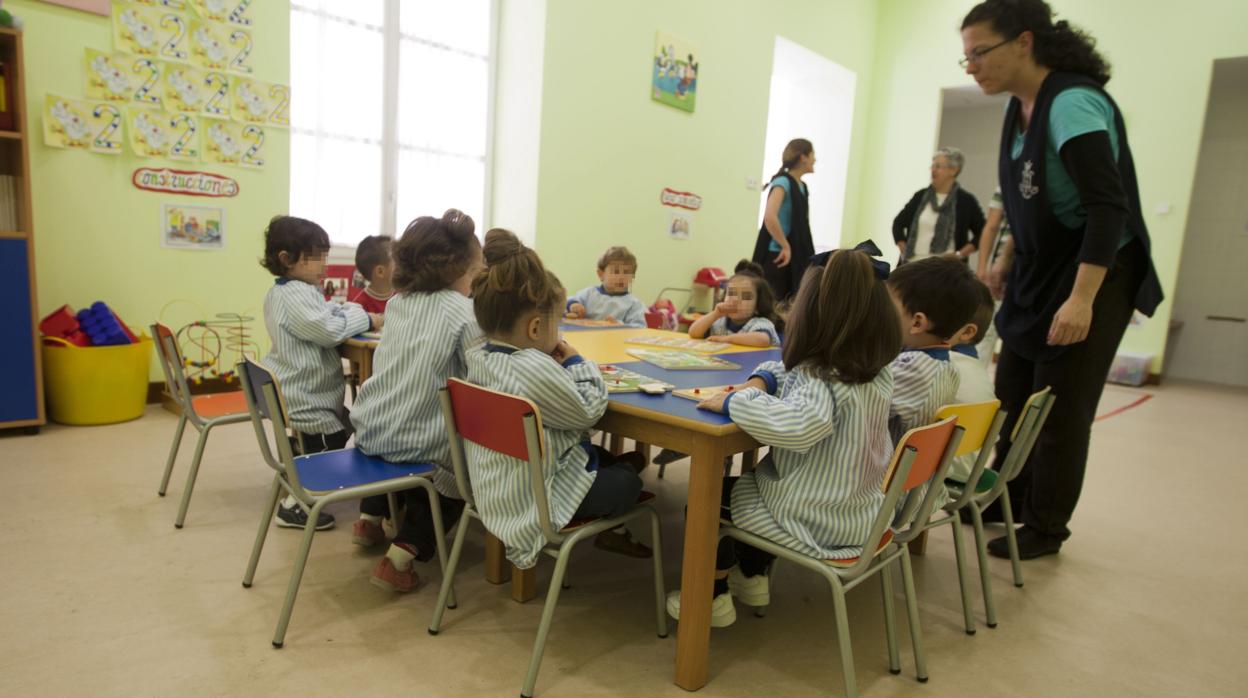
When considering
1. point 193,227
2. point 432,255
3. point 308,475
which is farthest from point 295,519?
point 193,227

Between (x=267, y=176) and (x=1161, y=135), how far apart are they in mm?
6528

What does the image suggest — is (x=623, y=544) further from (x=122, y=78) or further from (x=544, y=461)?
(x=122, y=78)

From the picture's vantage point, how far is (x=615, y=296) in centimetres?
362

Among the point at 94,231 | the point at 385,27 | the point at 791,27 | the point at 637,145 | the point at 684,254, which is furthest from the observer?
the point at 791,27

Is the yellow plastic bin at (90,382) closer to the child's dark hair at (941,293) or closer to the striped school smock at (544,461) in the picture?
the striped school smock at (544,461)

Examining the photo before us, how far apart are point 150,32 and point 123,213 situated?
0.81m

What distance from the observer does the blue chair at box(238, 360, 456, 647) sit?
1.61 m

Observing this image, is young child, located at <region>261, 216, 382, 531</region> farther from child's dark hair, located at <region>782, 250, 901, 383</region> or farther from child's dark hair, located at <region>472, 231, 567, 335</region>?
child's dark hair, located at <region>782, 250, 901, 383</region>

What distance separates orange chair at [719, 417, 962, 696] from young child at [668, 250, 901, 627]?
28 mm

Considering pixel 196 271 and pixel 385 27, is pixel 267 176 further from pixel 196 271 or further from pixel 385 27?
pixel 385 27

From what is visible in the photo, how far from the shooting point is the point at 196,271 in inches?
145

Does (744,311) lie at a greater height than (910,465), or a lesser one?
greater

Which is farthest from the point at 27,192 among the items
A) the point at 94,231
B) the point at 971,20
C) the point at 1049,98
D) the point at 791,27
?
the point at 791,27

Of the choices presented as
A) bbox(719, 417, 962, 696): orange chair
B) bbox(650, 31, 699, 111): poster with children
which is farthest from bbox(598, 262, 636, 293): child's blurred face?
bbox(650, 31, 699, 111): poster with children
